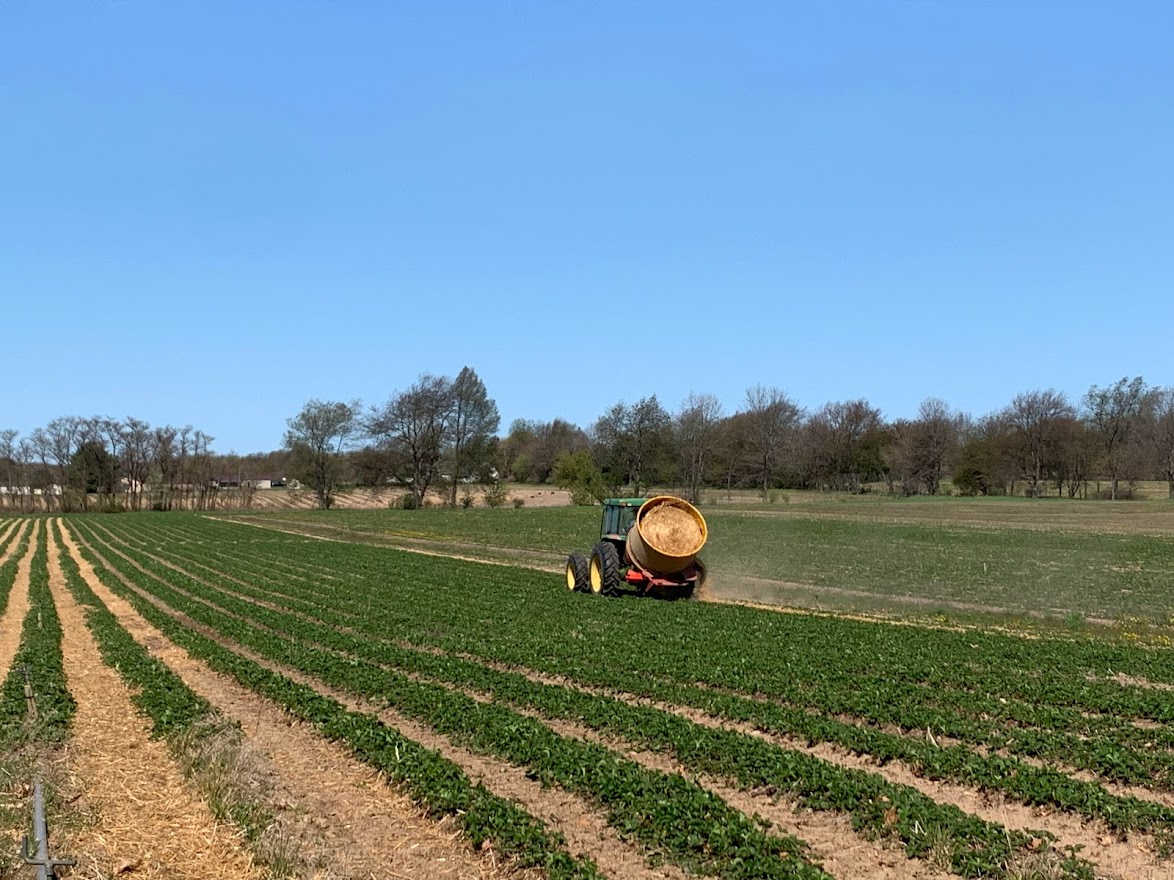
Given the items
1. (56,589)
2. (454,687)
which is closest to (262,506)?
(56,589)

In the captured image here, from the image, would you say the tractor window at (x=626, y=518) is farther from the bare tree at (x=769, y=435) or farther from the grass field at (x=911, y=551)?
the bare tree at (x=769, y=435)

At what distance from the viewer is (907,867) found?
641 centimetres

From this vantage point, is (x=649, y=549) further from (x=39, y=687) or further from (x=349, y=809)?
(x=349, y=809)

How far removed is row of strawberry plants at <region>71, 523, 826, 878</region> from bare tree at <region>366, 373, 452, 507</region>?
8931 cm

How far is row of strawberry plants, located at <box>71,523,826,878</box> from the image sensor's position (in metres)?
6.45

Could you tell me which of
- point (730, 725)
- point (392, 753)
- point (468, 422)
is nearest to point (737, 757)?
point (730, 725)

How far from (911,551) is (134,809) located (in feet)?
112

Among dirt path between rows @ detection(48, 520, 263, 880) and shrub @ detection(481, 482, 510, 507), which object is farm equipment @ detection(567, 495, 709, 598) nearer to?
dirt path between rows @ detection(48, 520, 263, 880)

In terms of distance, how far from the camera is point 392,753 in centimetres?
909

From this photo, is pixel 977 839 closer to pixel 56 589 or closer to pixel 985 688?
pixel 985 688

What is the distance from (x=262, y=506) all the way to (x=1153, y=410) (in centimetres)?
10891

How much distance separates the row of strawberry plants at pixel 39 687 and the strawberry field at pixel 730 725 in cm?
19

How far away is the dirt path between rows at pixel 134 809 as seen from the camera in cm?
655

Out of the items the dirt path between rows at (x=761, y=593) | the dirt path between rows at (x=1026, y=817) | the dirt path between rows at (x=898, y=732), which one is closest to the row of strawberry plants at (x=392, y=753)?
the dirt path between rows at (x=898, y=732)
